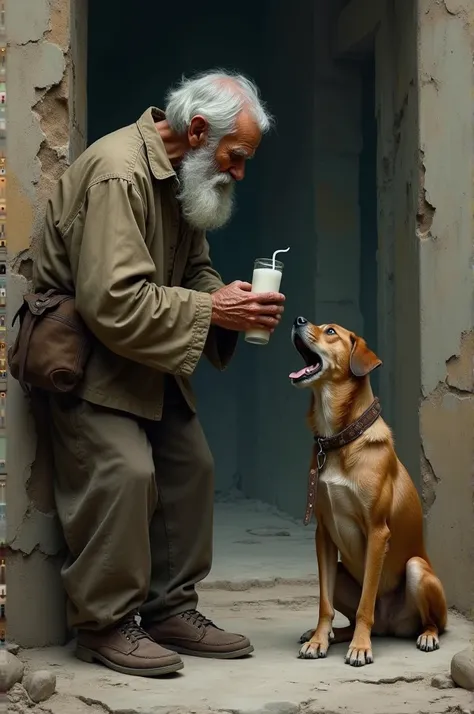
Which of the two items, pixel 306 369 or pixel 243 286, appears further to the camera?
pixel 306 369

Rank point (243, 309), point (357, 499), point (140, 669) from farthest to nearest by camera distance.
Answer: point (357, 499)
point (243, 309)
point (140, 669)

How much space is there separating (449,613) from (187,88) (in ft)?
8.04

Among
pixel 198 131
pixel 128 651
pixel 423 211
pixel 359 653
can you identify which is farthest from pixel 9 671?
pixel 423 211

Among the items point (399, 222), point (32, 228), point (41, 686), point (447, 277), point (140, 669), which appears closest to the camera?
point (41, 686)

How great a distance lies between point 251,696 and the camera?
345 centimetres

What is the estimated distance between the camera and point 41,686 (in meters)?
3.41

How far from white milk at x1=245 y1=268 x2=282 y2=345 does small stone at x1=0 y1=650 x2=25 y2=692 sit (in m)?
1.34

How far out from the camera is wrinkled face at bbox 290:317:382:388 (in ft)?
13.3

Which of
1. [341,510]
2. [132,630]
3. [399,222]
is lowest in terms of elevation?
[132,630]

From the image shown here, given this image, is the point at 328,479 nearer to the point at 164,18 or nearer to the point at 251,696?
the point at 251,696

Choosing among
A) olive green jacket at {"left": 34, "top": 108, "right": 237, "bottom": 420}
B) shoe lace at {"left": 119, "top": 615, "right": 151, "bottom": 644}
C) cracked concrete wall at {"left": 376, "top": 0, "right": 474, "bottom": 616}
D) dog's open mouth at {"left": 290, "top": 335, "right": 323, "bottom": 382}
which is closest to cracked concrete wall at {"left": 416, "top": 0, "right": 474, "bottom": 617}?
cracked concrete wall at {"left": 376, "top": 0, "right": 474, "bottom": 616}

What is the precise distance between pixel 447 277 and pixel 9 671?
2.46 meters

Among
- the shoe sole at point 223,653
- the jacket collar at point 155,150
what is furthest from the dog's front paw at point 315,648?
the jacket collar at point 155,150

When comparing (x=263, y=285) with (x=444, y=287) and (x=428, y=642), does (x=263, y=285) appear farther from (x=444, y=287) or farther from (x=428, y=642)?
(x=428, y=642)
